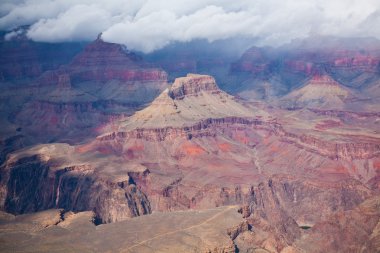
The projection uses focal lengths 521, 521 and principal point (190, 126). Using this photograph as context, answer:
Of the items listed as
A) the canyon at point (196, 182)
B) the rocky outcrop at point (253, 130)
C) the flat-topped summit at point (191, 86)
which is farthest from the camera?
the flat-topped summit at point (191, 86)

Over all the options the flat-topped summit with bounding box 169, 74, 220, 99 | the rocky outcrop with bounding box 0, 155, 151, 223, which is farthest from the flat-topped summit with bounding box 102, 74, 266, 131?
the rocky outcrop with bounding box 0, 155, 151, 223

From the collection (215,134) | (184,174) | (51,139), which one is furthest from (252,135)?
(51,139)

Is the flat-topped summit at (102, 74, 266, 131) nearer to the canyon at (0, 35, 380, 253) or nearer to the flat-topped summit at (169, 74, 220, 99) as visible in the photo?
the flat-topped summit at (169, 74, 220, 99)

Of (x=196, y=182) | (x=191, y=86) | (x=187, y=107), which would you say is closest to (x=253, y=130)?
(x=187, y=107)

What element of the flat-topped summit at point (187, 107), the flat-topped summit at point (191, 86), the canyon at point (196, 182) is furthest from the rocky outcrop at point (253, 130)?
the flat-topped summit at point (191, 86)

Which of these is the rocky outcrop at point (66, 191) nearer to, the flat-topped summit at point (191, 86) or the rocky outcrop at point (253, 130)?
the rocky outcrop at point (253, 130)

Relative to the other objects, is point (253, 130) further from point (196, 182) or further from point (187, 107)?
point (196, 182)
